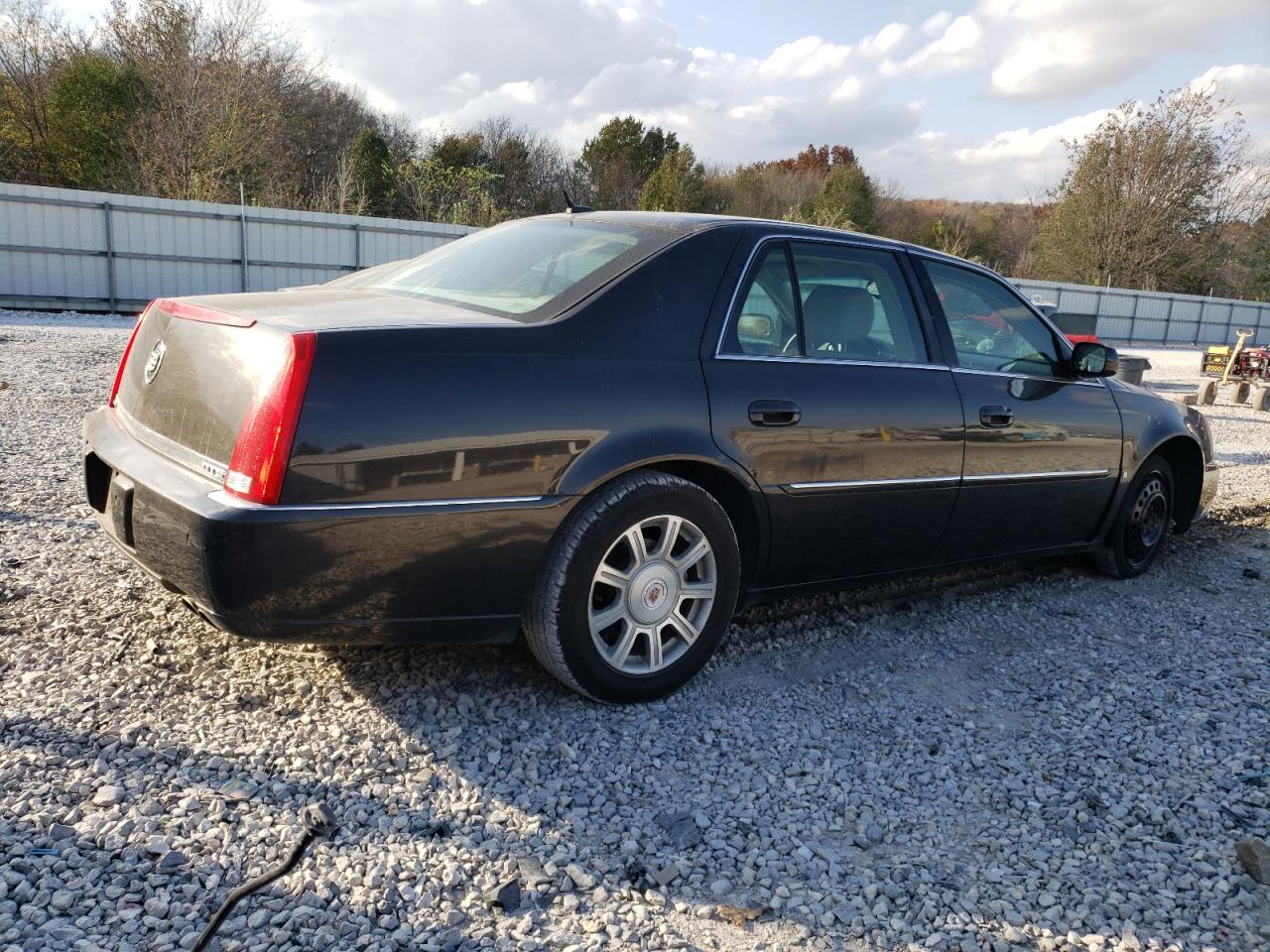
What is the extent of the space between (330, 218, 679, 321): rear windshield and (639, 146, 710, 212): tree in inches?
1144

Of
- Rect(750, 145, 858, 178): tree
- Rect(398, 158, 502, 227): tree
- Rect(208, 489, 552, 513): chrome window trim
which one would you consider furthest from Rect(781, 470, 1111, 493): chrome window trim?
Rect(750, 145, 858, 178): tree

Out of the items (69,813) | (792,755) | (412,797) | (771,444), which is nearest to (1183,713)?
(792,755)

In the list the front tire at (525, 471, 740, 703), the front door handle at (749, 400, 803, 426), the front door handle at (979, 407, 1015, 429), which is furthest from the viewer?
the front door handle at (979, 407, 1015, 429)

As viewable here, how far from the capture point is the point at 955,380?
157 inches

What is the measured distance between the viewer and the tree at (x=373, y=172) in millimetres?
27844

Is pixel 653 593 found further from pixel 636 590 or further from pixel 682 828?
pixel 682 828

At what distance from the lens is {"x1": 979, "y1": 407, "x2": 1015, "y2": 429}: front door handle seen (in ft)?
13.3

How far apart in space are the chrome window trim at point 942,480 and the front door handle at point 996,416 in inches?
8.3

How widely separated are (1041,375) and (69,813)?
13.4 feet

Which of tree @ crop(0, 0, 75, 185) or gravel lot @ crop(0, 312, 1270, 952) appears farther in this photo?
tree @ crop(0, 0, 75, 185)

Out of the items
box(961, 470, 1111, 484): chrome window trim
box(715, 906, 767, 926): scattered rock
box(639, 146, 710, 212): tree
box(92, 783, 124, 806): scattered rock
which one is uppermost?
box(639, 146, 710, 212): tree

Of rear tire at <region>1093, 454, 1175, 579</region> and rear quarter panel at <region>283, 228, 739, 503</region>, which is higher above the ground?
rear quarter panel at <region>283, 228, 739, 503</region>

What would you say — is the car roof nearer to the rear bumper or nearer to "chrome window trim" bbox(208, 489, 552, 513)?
the rear bumper

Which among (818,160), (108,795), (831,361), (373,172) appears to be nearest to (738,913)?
(108,795)
